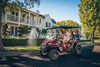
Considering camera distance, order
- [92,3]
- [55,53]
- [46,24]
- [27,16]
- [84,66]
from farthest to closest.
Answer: [46,24]
[27,16]
[92,3]
[55,53]
[84,66]

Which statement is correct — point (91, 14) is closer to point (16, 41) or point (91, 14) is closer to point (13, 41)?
point (16, 41)

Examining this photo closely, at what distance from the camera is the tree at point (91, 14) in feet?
113

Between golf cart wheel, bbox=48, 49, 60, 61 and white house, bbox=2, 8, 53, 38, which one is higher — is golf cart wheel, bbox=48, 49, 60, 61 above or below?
below

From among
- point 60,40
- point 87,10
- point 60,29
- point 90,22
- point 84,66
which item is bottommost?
point 84,66

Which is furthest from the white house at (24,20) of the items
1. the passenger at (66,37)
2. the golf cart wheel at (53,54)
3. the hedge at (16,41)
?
the golf cart wheel at (53,54)

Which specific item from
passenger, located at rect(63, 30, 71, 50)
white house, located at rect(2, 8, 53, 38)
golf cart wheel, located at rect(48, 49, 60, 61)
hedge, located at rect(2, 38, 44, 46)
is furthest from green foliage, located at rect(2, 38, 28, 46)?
golf cart wheel, located at rect(48, 49, 60, 61)

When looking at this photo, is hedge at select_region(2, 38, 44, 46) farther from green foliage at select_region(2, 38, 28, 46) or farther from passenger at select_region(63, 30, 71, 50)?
passenger at select_region(63, 30, 71, 50)

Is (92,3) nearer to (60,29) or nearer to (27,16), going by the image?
(27,16)

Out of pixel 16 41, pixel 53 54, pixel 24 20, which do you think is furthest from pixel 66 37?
pixel 24 20

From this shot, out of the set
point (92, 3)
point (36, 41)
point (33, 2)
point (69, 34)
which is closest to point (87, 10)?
point (92, 3)

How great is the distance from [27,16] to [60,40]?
30308 mm

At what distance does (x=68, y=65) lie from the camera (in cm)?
1038

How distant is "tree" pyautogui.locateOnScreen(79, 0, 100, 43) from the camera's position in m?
34.3

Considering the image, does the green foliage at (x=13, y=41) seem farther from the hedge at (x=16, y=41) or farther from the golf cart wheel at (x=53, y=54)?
the golf cart wheel at (x=53, y=54)
